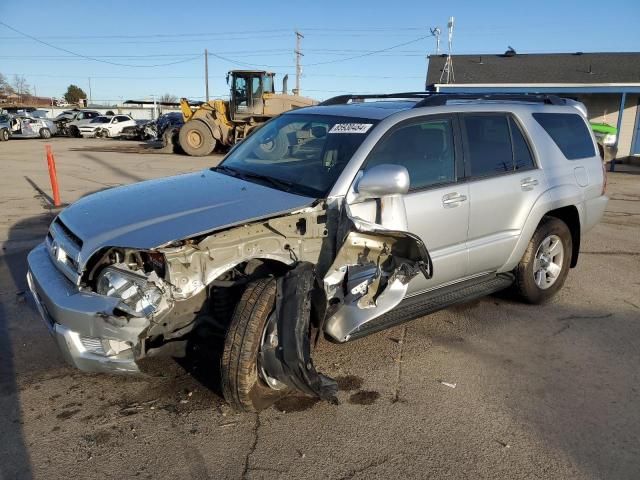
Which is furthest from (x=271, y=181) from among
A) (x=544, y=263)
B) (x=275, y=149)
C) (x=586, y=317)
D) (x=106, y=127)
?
(x=106, y=127)

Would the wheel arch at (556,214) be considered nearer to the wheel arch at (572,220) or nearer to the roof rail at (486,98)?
the wheel arch at (572,220)

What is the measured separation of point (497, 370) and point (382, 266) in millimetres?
1200

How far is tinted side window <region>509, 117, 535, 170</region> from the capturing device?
183 inches

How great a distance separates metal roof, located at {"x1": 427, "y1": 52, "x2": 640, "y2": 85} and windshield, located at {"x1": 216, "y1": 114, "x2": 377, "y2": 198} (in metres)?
20.2

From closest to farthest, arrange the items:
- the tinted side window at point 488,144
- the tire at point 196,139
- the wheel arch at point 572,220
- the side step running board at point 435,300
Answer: the side step running board at point 435,300, the tinted side window at point 488,144, the wheel arch at point 572,220, the tire at point 196,139

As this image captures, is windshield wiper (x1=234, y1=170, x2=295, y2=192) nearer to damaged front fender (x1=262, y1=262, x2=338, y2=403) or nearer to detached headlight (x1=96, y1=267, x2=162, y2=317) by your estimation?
damaged front fender (x1=262, y1=262, x2=338, y2=403)

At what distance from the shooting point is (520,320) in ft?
15.4

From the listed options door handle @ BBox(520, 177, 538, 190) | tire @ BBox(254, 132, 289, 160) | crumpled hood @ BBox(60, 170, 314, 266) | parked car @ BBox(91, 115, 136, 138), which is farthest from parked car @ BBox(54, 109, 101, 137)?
door handle @ BBox(520, 177, 538, 190)

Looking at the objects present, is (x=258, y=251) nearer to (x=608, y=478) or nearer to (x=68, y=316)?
(x=68, y=316)

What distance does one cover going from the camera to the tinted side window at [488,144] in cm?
429

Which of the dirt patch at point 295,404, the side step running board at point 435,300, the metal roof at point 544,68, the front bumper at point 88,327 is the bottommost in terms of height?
the dirt patch at point 295,404

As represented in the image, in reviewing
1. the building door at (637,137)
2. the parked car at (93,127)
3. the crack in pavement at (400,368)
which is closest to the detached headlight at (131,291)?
the crack in pavement at (400,368)

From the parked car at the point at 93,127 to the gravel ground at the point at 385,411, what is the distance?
1283 inches

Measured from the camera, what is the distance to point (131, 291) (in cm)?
291
